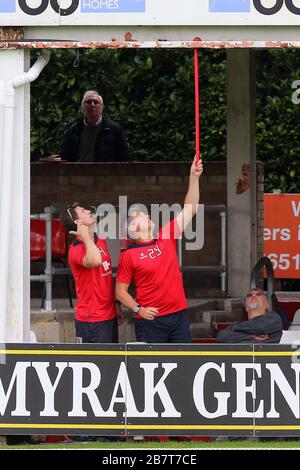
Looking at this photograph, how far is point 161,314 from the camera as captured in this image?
40.1 feet

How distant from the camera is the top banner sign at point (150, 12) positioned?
11.6m

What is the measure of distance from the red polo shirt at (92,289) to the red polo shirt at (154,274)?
5.9 inches

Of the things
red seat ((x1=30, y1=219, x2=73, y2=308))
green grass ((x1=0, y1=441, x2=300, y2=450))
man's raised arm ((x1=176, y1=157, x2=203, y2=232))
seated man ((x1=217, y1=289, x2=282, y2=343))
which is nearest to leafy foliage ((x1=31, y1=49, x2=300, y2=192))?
red seat ((x1=30, y1=219, x2=73, y2=308))

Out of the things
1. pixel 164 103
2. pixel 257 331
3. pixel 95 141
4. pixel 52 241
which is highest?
pixel 164 103

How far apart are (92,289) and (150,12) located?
2.25 metres

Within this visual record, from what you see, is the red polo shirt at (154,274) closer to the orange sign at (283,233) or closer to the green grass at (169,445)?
the green grass at (169,445)

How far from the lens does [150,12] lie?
11.6 meters

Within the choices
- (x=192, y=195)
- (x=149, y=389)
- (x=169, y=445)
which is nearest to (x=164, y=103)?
(x=192, y=195)

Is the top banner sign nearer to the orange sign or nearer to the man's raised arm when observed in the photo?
the man's raised arm

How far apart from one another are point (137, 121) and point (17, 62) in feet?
28.4

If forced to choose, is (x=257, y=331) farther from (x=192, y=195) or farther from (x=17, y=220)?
(x=17, y=220)

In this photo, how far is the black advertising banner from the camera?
1145 cm

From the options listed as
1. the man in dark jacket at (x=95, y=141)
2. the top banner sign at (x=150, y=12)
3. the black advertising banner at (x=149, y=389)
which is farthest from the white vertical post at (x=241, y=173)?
the top banner sign at (x=150, y=12)

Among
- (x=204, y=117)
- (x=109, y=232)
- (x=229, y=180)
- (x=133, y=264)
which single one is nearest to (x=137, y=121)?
(x=204, y=117)
